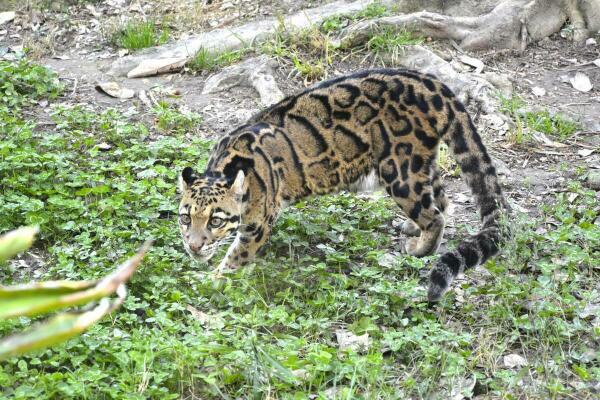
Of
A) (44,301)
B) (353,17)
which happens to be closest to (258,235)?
(353,17)

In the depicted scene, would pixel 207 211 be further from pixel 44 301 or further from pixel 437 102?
pixel 44 301

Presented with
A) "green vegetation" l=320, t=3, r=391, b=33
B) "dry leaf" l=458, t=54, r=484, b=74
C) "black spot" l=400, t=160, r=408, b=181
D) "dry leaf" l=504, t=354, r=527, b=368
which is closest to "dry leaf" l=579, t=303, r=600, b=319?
"dry leaf" l=504, t=354, r=527, b=368

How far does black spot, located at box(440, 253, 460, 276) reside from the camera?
224 inches

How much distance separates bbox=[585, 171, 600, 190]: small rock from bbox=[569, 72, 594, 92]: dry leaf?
91.9 inches

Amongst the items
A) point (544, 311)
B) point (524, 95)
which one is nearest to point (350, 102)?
point (544, 311)

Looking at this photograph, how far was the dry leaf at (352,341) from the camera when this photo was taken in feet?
17.8

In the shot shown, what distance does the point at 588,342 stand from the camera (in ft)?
17.7

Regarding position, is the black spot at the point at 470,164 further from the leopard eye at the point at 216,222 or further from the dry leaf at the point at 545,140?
the dry leaf at the point at 545,140

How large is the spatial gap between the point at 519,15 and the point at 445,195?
415cm

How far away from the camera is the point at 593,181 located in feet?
25.8

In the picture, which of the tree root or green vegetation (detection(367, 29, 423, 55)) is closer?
green vegetation (detection(367, 29, 423, 55))

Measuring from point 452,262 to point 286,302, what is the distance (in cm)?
120

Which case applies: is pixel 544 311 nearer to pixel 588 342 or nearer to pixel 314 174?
pixel 588 342

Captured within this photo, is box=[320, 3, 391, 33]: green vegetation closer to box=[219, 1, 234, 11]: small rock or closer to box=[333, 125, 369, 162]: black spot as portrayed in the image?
box=[219, 1, 234, 11]: small rock
